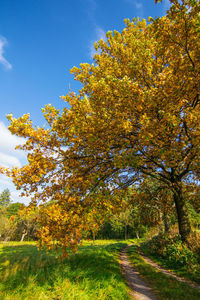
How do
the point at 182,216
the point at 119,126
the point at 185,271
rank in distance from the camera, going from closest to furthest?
1. the point at 119,126
2. the point at 185,271
3. the point at 182,216

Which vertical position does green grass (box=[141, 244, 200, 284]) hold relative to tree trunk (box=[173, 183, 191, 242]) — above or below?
below

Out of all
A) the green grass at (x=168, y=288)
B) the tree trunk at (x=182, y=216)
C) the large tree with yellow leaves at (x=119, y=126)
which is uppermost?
the large tree with yellow leaves at (x=119, y=126)

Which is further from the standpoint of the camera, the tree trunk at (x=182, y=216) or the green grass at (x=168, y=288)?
the tree trunk at (x=182, y=216)

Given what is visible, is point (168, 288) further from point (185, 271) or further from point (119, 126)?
point (119, 126)

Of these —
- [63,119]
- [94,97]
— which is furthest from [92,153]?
[94,97]

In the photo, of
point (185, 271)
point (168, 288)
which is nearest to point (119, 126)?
point (168, 288)

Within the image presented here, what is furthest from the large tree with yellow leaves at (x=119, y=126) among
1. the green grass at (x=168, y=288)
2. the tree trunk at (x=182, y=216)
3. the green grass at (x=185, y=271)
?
the green grass at (x=185, y=271)

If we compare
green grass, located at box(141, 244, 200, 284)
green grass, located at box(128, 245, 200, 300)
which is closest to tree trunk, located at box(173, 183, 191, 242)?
green grass, located at box(141, 244, 200, 284)

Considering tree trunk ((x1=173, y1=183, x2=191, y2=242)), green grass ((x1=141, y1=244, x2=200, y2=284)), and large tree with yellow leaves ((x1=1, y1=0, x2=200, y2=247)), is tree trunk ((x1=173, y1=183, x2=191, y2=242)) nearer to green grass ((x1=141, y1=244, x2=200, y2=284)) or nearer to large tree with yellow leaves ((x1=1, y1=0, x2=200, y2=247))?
green grass ((x1=141, y1=244, x2=200, y2=284))

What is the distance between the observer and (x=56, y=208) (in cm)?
652

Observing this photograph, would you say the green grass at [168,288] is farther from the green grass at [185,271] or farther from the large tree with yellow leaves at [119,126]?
the large tree with yellow leaves at [119,126]

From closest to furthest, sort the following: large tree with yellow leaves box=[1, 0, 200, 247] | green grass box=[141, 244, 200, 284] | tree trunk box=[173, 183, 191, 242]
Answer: large tree with yellow leaves box=[1, 0, 200, 247]
green grass box=[141, 244, 200, 284]
tree trunk box=[173, 183, 191, 242]

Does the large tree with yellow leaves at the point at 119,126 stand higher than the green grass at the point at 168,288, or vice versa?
the large tree with yellow leaves at the point at 119,126

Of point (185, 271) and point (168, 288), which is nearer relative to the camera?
point (168, 288)
